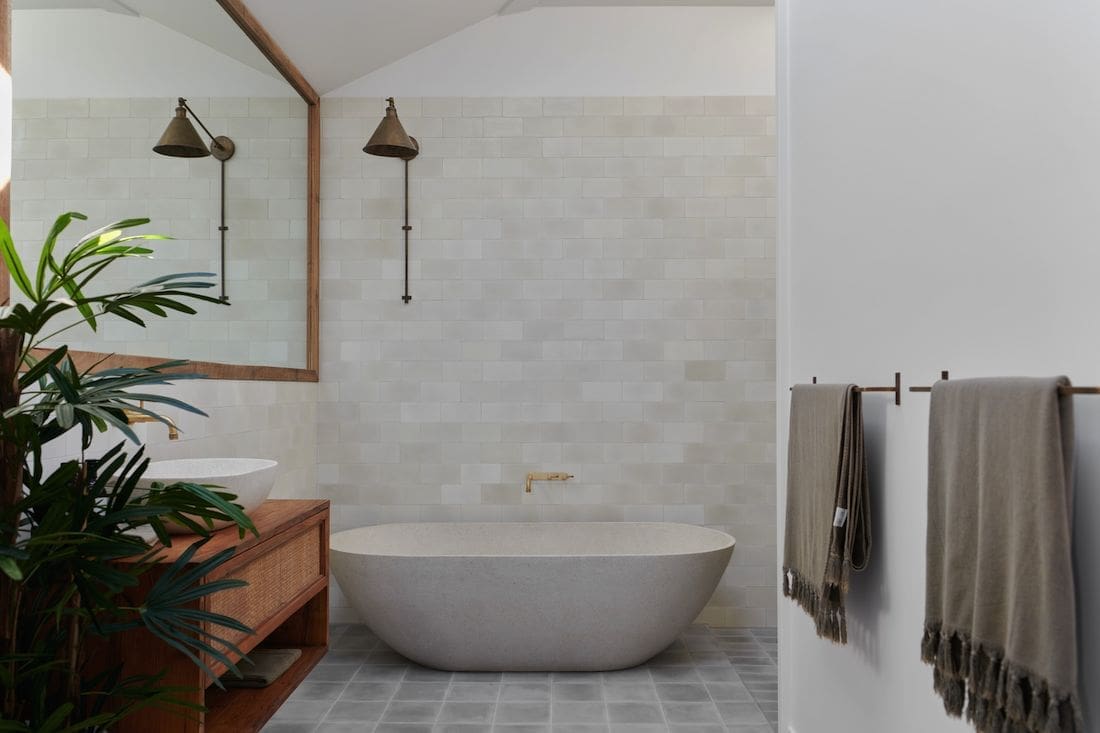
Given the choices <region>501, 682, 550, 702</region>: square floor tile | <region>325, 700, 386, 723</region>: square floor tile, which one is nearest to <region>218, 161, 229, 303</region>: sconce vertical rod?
<region>325, 700, 386, 723</region>: square floor tile

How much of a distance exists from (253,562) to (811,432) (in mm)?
1729

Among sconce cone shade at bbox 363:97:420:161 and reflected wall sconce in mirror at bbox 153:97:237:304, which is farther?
sconce cone shade at bbox 363:97:420:161

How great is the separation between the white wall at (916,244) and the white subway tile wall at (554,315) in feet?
5.37

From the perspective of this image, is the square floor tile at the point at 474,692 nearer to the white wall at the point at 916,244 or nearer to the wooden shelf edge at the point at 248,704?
the wooden shelf edge at the point at 248,704

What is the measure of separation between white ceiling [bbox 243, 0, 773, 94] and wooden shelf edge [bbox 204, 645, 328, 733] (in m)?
2.92

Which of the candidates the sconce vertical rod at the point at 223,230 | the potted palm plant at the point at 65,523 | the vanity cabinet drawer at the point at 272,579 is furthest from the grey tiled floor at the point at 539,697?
the sconce vertical rod at the point at 223,230

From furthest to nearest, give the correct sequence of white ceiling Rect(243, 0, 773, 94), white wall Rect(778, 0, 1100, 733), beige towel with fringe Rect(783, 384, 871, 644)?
white ceiling Rect(243, 0, 773, 94) < beige towel with fringe Rect(783, 384, 871, 644) < white wall Rect(778, 0, 1100, 733)

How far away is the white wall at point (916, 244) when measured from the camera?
132 cm

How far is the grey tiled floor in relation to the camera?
325 cm

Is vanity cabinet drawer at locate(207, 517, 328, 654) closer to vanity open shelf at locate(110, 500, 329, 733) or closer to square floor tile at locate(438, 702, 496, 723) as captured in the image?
vanity open shelf at locate(110, 500, 329, 733)

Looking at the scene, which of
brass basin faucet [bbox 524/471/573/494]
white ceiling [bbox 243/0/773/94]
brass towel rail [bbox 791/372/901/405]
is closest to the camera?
brass towel rail [bbox 791/372/901/405]

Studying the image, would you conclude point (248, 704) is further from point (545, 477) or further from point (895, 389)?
point (895, 389)

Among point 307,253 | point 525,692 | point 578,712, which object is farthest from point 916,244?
point 307,253

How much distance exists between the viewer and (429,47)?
15.5ft
